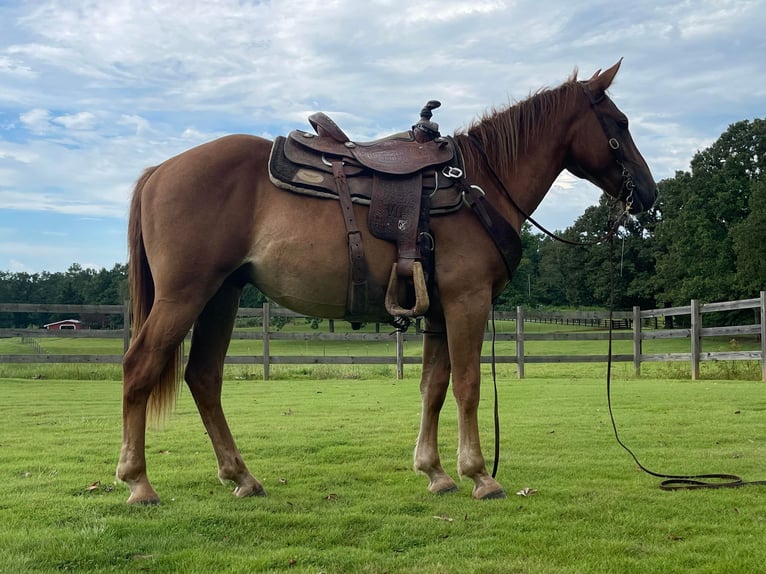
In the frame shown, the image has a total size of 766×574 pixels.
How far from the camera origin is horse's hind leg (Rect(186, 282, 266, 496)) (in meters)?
4.11

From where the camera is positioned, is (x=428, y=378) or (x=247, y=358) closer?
(x=428, y=378)

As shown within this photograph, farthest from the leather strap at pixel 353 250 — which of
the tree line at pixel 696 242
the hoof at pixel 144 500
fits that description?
the tree line at pixel 696 242

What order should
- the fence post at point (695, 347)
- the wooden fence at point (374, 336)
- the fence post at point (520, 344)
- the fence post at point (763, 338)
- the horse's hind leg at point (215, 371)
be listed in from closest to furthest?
1. the horse's hind leg at point (215, 371)
2. the fence post at point (763, 338)
3. the wooden fence at point (374, 336)
4. the fence post at point (695, 347)
5. the fence post at point (520, 344)

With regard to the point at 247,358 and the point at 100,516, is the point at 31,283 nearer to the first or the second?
the point at 247,358

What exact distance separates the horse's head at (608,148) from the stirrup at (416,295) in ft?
5.32

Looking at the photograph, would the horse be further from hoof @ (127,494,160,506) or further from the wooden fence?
the wooden fence

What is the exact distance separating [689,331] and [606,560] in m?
14.3

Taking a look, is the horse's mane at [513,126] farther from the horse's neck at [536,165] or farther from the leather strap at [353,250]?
the leather strap at [353,250]

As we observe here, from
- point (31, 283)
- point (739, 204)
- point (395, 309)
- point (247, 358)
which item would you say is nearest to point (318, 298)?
point (395, 309)

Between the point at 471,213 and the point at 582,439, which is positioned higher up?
the point at 471,213

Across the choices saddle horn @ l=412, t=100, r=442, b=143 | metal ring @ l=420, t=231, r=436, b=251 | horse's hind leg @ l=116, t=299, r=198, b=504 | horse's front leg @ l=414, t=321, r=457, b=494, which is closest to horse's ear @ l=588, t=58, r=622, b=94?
saddle horn @ l=412, t=100, r=442, b=143

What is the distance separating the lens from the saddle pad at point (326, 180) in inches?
155

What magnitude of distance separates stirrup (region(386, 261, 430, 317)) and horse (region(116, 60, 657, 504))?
89 mm

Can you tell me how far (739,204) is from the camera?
123 feet
